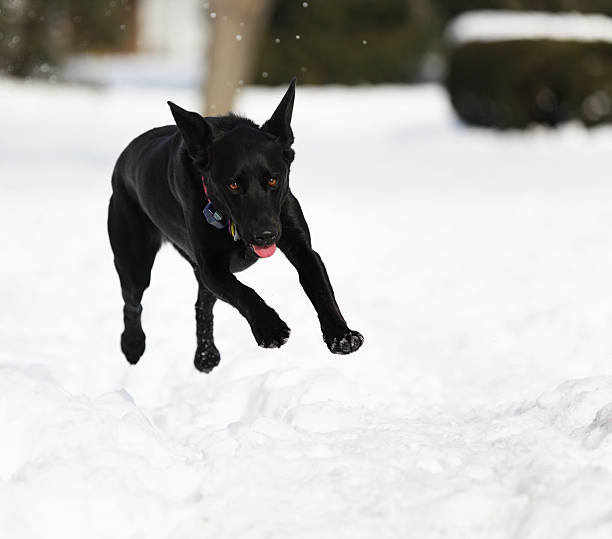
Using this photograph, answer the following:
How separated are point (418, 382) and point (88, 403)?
210 cm

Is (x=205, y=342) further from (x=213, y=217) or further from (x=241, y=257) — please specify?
(x=213, y=217)

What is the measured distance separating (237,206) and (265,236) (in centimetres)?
19

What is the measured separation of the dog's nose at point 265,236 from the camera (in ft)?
13.2

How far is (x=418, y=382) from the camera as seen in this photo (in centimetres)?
560

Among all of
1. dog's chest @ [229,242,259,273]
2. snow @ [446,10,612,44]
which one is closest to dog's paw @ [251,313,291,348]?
dog's chest @ [229,242,259,273]

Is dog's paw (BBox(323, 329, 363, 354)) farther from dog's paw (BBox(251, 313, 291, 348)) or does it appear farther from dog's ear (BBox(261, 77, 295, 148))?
dog's ear (BBox(261, 77, 295, 148))

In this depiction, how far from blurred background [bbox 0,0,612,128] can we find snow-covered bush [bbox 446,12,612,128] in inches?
0.8

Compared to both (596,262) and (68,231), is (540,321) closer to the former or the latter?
(596,262)

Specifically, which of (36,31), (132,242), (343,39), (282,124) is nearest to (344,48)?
(343,39)

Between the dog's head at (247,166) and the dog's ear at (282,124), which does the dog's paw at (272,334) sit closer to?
the dog's head at (247,166)

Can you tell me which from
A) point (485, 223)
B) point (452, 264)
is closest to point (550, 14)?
point (485, 223)

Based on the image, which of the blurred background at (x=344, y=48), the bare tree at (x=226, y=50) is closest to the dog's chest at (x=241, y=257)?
the blurred background at (x=344, y=48)

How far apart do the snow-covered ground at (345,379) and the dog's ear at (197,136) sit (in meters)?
1.04

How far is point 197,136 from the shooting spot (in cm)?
428
